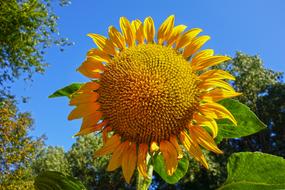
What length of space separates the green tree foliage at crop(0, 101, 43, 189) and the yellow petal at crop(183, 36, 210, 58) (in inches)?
708

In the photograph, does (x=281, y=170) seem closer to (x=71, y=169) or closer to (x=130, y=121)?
(x=130, y=121)

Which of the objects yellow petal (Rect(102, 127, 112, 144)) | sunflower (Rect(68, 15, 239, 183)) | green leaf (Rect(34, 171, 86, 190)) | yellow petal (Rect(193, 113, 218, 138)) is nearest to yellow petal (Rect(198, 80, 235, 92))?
sunflower (Rect(68, 15, 239, 183))

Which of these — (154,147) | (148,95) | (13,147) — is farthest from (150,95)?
(13,147)

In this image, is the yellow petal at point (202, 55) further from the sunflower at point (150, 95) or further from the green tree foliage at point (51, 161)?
the green tree foliage at point (51, 161)

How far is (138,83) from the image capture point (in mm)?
1467

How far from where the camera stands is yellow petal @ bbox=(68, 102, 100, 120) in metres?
1.47

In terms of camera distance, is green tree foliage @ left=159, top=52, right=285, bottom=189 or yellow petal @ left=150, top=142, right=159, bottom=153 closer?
yellow petal @ left=150, top=142, right=159, bottom=153

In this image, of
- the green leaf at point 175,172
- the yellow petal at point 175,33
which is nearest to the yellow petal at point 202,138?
the green leaf at point 175,172

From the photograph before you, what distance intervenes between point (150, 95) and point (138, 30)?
243mm

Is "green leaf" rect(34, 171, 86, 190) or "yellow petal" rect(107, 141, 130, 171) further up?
"yellow petal" rect(107, 141, 130, 171)

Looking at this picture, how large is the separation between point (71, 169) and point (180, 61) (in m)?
28.6

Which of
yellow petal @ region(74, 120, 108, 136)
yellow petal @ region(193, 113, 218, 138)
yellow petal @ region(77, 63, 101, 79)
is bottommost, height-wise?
yellow petal @ region(193, 113, 218, 138)

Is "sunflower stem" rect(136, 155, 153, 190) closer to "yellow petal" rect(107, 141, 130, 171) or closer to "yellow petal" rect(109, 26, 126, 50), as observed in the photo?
"yellow petal" rect(107, 141, 130, 171)

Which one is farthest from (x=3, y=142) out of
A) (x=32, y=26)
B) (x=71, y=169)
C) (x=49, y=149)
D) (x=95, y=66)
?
(x=95, y=66)
